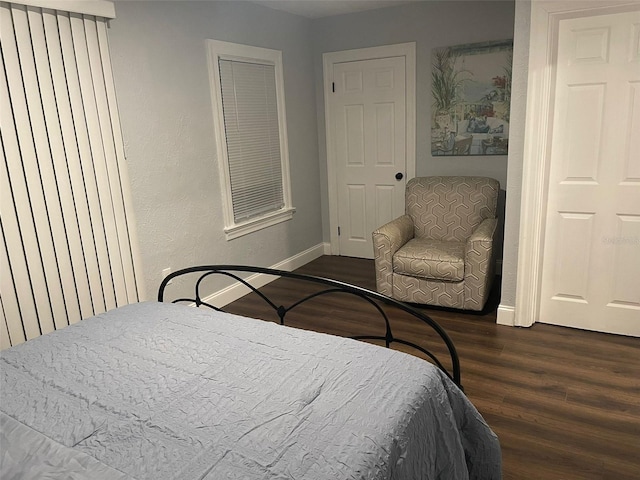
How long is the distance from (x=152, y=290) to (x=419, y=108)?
2.86 meters

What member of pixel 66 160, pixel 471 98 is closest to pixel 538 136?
pixel 471 98

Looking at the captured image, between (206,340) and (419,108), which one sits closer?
(206,340)

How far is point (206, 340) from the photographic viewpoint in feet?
5.82

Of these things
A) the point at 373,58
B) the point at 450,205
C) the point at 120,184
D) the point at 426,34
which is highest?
the point at 426,34

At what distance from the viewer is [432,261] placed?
3.59 m

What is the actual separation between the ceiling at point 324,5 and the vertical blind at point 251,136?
52 cm

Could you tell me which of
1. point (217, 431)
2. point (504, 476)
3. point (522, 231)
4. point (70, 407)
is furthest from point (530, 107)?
point (70, 407)

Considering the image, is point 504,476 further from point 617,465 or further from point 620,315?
point 620,315

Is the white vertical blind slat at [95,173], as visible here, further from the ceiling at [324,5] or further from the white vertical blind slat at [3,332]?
the ceiling at [324,5]

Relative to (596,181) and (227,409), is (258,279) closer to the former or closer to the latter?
(596,181)

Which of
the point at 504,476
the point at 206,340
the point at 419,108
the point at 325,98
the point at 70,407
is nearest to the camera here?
the point at 70,407

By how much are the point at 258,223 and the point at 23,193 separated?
207 cm

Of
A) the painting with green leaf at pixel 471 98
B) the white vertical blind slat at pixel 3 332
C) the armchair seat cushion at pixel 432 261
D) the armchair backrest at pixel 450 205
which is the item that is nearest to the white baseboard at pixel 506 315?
the armchair seat cushion at pixel 432 261

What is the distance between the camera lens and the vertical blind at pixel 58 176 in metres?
2.42
